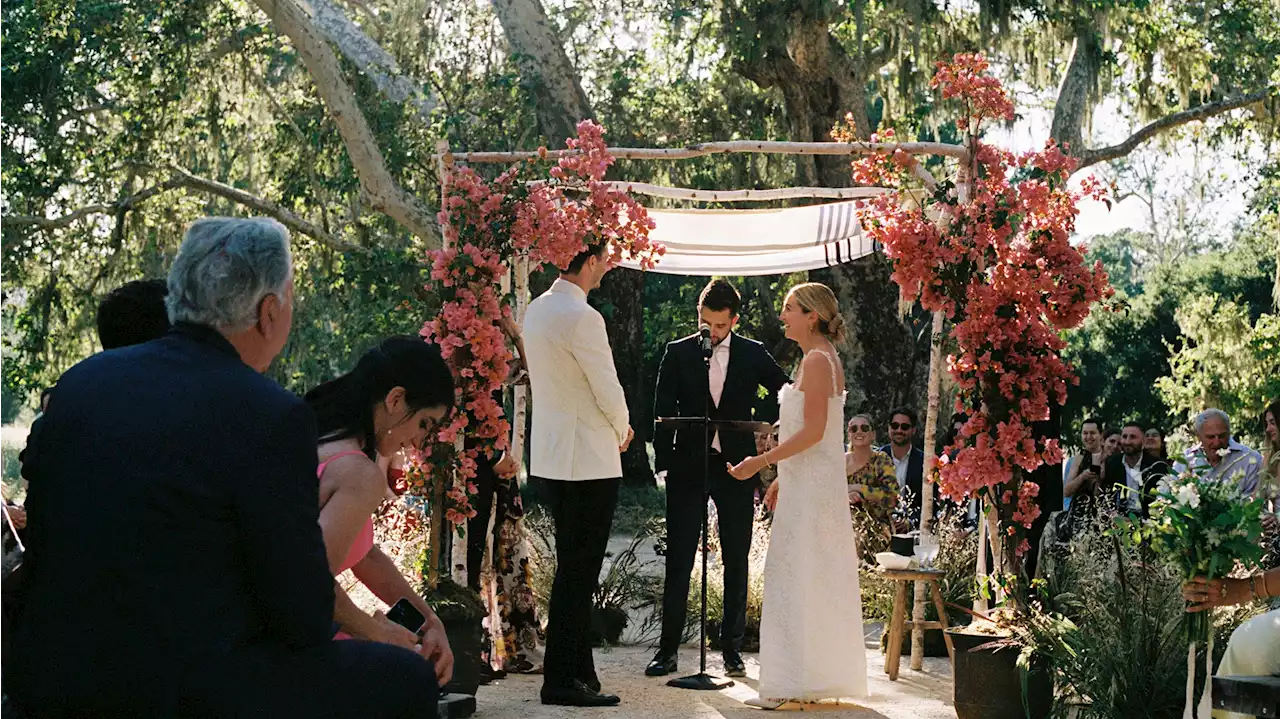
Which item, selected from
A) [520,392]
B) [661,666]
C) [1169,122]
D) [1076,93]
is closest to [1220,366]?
[1169,122]

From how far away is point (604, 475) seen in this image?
6.64m

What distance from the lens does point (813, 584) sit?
695cm

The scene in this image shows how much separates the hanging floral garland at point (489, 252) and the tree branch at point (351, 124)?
8.07 m

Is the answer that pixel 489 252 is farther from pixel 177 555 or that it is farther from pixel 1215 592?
pixel 177 555

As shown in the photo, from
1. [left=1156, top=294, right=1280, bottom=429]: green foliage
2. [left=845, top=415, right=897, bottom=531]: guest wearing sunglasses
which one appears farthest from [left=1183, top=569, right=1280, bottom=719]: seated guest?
[left=1156, top=294, right=1280, bottom=429]: green foliage

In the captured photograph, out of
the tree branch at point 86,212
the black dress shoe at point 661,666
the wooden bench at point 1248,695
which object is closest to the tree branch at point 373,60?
the tree branch at point 86,212

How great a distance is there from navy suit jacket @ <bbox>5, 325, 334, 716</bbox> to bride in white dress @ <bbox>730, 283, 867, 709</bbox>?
15.5 ft

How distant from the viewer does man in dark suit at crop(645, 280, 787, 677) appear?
7773mm

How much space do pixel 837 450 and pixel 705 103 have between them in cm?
1351

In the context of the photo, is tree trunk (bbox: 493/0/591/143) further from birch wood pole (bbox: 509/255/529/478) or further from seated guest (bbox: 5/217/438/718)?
seated guest (bbox: 5/217/438/718)

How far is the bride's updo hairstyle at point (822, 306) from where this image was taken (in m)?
6.86

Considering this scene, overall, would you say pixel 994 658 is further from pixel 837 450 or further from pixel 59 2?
pixel 59 2

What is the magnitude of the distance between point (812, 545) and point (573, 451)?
121 centimetres

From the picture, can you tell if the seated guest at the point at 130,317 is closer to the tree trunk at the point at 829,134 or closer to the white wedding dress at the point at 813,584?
the white wedding dress at the point at 813,584
